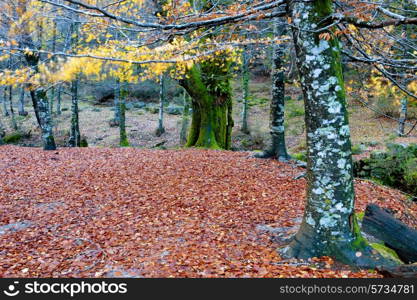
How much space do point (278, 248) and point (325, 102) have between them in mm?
2229

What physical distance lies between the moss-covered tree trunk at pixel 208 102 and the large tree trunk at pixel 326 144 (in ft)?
30.9

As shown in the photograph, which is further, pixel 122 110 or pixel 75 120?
pixel 122 110

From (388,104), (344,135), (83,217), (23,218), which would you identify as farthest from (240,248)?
(388,104)

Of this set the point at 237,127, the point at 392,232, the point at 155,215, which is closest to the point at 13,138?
the point at 237,127

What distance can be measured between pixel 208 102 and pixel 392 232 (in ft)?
33.1

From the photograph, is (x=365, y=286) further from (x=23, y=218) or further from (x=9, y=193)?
(x=9, y=193)

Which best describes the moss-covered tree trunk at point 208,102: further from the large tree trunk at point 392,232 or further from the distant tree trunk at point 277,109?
the large tree trunk at point 392,232

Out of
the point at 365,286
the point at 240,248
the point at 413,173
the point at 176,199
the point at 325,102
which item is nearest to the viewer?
the point at 365,286

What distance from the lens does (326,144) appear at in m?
4.17

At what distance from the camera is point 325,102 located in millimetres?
4121

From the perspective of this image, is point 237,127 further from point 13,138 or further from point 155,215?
point 155,215

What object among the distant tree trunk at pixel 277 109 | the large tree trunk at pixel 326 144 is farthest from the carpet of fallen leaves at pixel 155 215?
the distant tree trunk at pixel 277 109

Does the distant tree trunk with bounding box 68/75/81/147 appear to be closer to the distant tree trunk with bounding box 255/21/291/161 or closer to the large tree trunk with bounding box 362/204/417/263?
the distant tree trunk with bounding box 255/21/291/161

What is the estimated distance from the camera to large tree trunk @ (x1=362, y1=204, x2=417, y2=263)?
4.59m
